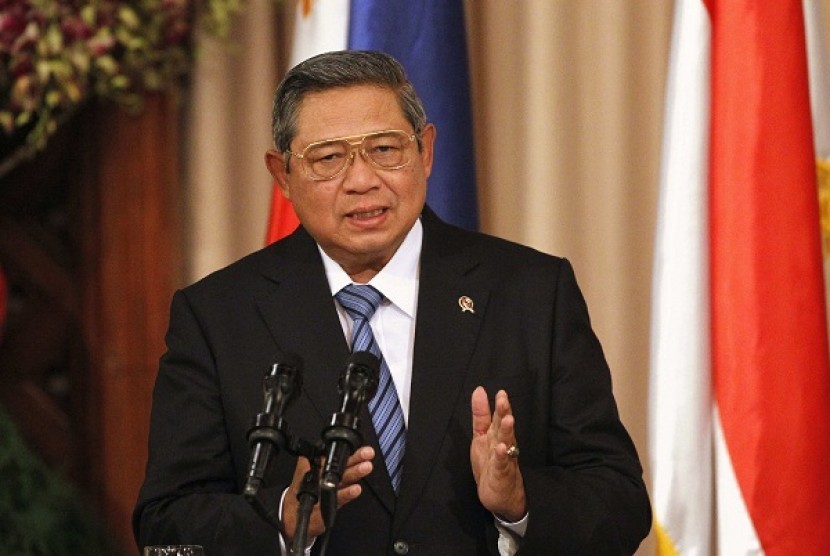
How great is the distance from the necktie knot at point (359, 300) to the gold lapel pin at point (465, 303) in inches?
5.6

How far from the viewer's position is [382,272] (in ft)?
8.13

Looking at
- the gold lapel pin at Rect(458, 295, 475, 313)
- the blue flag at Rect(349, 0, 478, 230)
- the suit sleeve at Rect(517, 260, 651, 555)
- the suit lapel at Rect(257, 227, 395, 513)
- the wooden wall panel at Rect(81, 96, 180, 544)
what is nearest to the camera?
the suit sleeve at Rect(517, 260, 651, 555)

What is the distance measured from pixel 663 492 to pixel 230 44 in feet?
5.95

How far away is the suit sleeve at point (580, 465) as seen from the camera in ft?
7.20

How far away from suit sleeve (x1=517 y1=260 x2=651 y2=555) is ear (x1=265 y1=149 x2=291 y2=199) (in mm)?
514

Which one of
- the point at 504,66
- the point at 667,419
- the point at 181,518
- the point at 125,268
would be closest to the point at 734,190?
the point at 667,419

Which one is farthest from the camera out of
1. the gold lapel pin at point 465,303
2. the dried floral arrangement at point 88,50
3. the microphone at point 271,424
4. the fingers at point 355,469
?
the dried floral arrangement at point 88,50

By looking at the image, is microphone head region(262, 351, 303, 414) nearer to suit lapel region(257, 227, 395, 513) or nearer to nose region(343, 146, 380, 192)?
suit lapel region(257, 227, 395, 513)

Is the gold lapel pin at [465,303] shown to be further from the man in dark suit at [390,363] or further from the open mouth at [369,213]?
the open mouth at [369,213]

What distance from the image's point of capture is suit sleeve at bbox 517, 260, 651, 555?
7.20ft

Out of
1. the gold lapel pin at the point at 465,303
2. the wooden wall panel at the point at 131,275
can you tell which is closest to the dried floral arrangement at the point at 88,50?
the wooden wall panel at the point at 131,275

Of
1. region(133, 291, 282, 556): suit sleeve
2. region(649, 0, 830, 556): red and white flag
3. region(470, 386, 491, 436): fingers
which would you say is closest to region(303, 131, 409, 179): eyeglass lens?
region(133, 291, 282, 556): suit sleeve

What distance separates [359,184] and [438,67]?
1.22m

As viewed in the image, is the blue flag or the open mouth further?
the blue flag
